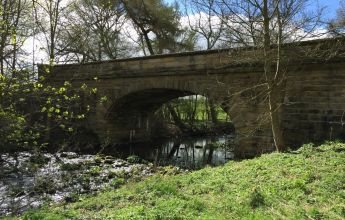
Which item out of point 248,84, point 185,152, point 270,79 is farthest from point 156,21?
point 270,79

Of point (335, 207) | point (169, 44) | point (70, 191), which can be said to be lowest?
point (70, 191)

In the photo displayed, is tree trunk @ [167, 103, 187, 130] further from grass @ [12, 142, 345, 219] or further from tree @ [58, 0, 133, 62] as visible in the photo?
grass @ [12, 142, 345, 219]

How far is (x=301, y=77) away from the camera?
11172 mm

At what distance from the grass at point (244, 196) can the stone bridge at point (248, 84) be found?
257cm

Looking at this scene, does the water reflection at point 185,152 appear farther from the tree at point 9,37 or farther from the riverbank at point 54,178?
the tree at point 9,37

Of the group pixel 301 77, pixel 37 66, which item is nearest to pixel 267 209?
pixel 37 66

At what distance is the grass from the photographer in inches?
207

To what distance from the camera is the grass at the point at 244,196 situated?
5.26 m

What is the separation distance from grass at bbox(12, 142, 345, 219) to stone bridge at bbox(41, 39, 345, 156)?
2.57 meters

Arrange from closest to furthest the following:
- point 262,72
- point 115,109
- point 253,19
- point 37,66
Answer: point 37,66
point 253,19
point 262,72
point 115,109

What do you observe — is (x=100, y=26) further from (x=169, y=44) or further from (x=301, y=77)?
(x=301, y=77)

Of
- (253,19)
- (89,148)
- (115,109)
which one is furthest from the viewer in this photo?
(115,109)

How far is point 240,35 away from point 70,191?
5651 millimetres

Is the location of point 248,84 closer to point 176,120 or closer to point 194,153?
point 194,153
